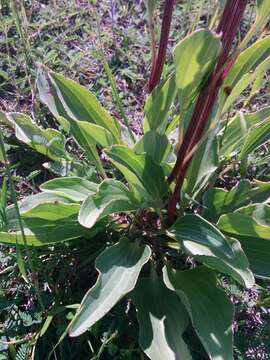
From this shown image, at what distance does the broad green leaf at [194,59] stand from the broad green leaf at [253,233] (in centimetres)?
39

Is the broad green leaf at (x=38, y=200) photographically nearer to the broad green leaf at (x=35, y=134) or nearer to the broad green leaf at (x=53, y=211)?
the broad green leaf at (x=53, y=211)

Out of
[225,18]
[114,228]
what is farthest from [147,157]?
[225,18]

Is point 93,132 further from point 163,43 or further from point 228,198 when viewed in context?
point 228,198

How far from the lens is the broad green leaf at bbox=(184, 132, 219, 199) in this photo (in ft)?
4.82

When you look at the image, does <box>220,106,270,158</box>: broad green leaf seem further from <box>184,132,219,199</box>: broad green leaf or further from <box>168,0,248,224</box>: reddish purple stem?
<box>168,0,248,224</box>: reddish purple stem

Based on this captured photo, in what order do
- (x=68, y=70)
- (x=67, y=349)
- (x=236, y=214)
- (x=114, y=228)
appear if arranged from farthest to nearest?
(x=68, y=70) → (x=114, y=228) → (x=67, y=349) → (x=236, y=214)

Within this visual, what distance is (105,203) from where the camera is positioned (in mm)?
1357

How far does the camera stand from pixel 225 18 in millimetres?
1109

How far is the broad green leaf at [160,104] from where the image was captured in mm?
1480

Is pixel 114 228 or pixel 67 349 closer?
pixel 67 349

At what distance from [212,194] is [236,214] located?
175 mm

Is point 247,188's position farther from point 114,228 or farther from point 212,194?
point 114,228

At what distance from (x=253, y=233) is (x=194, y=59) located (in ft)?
1.80

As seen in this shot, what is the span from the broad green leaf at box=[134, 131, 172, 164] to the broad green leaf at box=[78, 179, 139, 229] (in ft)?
0.37
